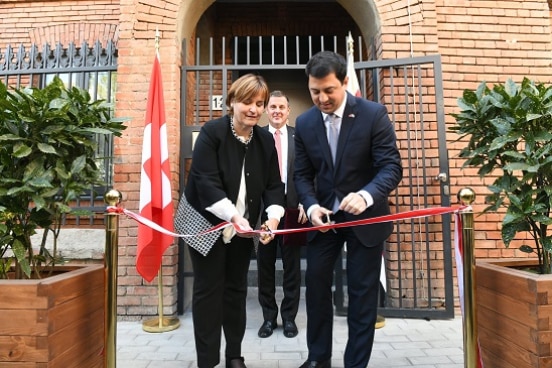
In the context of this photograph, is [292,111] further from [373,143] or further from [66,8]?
[373,143]

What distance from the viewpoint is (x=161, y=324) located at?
3621 millimetres

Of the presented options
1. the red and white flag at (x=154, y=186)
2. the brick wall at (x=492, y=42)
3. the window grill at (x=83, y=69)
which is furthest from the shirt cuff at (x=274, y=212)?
the brick wall at (x=492, y=42)

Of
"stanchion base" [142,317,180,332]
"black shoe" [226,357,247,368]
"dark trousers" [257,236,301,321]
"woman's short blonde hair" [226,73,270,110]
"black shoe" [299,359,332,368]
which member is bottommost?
"stanchion base" [142,317,180,332]

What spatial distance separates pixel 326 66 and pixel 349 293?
1309mm

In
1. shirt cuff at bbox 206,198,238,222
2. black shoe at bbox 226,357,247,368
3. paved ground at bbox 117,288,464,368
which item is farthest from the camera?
paved ground at bbox 117,288,464,368

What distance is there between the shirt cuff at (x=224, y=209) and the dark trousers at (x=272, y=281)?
4.41 feet

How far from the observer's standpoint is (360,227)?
2.22 m

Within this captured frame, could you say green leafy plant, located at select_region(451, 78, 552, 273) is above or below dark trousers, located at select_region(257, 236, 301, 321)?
above

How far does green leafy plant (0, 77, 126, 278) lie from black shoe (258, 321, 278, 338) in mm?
1765

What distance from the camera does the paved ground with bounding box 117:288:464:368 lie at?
2.74m

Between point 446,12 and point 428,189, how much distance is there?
83.7 inches

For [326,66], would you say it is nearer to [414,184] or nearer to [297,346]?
[297,346]

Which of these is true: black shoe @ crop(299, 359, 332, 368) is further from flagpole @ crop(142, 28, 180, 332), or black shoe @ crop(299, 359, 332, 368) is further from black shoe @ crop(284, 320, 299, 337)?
flagpole @ crop(142, 28, 180, 332)

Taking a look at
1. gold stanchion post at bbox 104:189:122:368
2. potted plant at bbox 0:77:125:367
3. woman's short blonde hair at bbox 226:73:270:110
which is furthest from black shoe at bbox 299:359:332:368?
woman's short blonde hair at bbox 226:73:270:110
